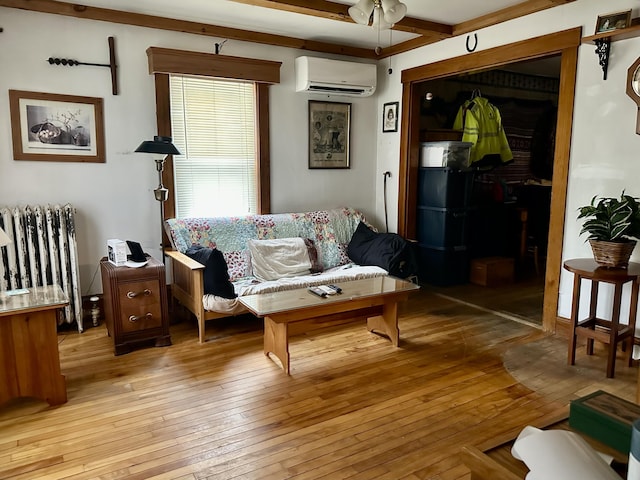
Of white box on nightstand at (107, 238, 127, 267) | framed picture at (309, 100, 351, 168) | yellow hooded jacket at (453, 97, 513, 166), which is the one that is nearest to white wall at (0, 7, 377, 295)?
framed picture at (309, 100, 351, 168)

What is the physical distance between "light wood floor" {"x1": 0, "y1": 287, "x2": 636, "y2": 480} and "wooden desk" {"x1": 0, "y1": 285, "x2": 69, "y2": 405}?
0.11m

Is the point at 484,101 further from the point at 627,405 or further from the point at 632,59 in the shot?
the point at 627,405

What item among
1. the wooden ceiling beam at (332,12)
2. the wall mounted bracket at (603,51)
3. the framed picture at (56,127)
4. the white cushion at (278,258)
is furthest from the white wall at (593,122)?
the framed picture at (56,127)

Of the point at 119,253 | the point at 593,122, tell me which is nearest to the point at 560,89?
the point at 593,122

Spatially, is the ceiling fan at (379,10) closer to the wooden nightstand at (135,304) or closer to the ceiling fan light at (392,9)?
the ceiling fan light at (392,9)

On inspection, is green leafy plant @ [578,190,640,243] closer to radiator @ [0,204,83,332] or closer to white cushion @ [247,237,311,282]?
white cushion @ [247,237,311,282]

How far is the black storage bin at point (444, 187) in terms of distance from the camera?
4.72m

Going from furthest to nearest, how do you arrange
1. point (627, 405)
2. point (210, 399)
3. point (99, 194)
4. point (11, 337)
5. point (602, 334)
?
point (99, 194), point (602, 334), point (210, 399), point (11, 337), point (627, 405)

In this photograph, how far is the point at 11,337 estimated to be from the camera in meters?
2.40

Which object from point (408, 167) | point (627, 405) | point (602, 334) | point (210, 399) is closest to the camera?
point (627, 405)

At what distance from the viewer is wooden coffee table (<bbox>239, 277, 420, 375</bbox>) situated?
290 centimetres

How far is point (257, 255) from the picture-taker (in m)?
3.96

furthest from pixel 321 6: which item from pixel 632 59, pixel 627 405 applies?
pixel 627 405

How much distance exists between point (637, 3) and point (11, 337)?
4014 millimetres
